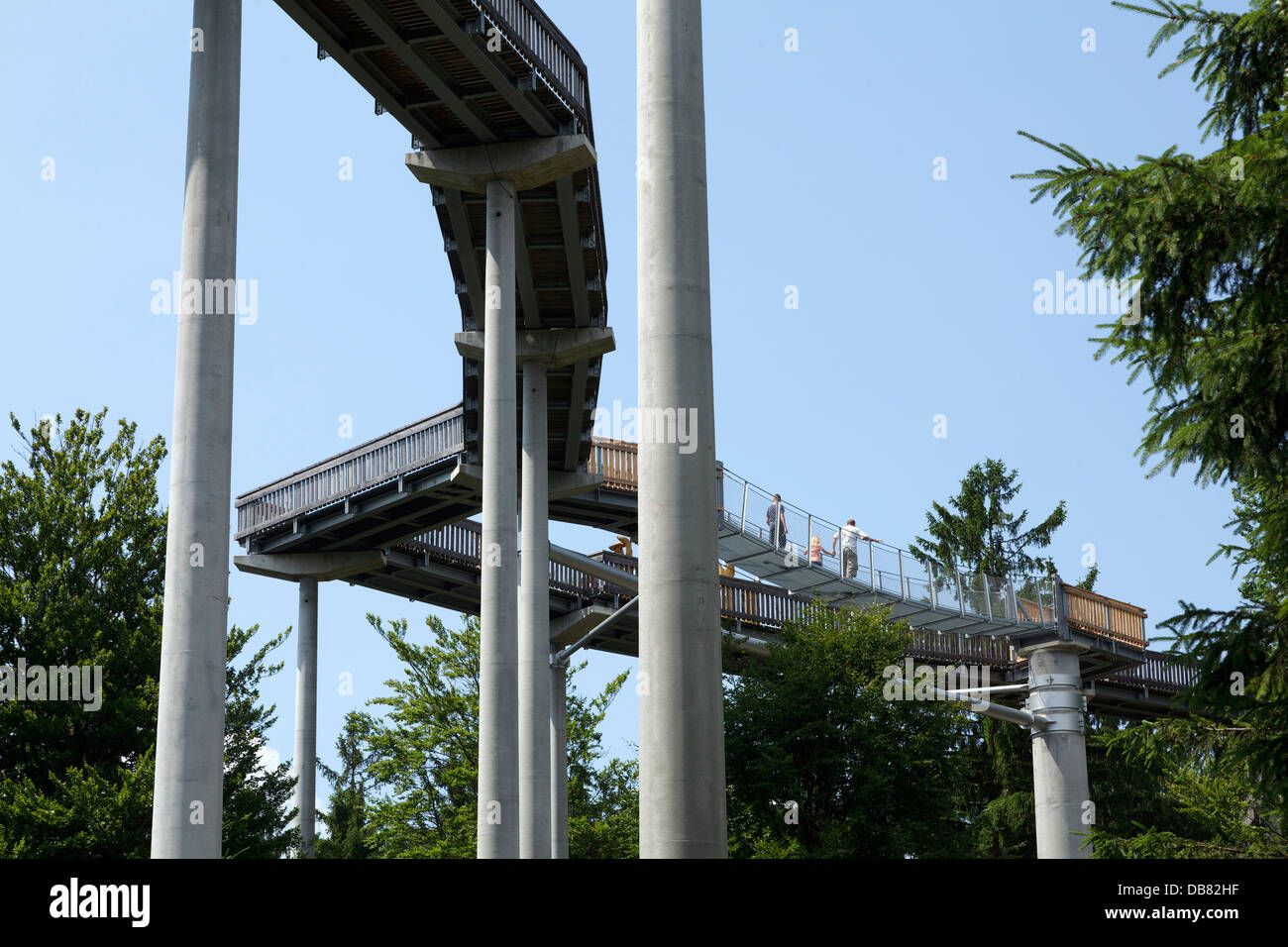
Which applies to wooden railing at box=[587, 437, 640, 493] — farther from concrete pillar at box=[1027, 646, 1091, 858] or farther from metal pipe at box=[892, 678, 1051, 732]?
concrete pillar at box=[1027, 646, 1091, 858]

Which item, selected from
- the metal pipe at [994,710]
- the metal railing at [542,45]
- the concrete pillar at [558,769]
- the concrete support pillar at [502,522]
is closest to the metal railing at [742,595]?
the concrete pillar at [558,769]

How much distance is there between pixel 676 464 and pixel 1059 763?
2704 centimetres

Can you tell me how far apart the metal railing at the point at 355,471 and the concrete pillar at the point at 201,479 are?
2096 cm

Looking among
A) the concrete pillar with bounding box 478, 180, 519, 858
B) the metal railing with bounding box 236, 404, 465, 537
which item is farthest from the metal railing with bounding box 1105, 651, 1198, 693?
the concrete pillar with bounding box 478, 180, 519, 858

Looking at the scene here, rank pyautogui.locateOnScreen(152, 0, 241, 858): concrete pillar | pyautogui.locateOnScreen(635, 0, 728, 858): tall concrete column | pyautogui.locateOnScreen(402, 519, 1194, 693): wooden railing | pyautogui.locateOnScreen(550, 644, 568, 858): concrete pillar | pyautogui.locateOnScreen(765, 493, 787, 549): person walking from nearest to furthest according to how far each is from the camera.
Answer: pyautogui.locateOnScreen(635, 0, 728, 858): tall concrete column → pyautogui.locateOnScreen(152, 0, 241, 858): concrete pillar → pyautogui.locateOnScreen(765, 493, 787, 549): person walking → pyautogui.locateOnScreen(402, 519, 1194, 693): wooden railing → pyautogui.locateOnScreen(550, 644, 568, 858): concrete pillar

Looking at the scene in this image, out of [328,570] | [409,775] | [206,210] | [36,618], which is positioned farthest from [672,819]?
[409,775]

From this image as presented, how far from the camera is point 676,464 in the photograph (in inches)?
415

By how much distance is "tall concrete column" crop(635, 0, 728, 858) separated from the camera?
9.87 metres

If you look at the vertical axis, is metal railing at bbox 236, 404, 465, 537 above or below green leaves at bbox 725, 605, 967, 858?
above

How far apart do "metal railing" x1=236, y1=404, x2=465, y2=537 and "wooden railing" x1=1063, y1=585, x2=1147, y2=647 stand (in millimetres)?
17755

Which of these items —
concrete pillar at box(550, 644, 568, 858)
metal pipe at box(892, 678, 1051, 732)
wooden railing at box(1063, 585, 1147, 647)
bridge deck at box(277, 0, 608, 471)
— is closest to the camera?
bridge deck at box(277, 0, 608, 471)

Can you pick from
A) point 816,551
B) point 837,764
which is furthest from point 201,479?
point 816,551
